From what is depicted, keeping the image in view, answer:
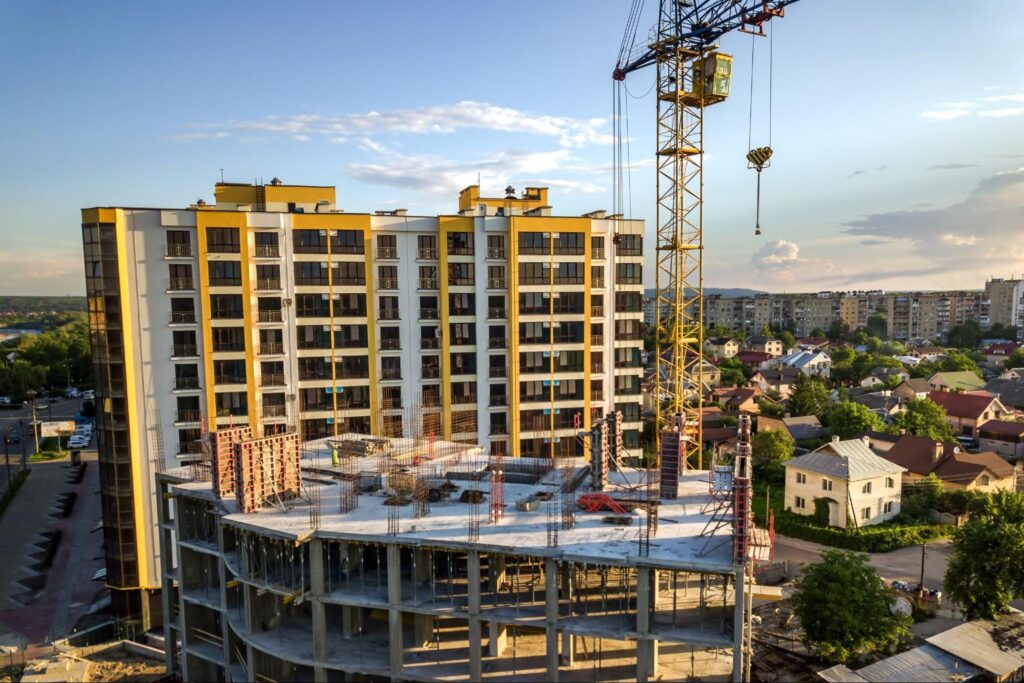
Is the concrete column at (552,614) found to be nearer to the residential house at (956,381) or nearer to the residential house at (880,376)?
the residential house at (956,381)

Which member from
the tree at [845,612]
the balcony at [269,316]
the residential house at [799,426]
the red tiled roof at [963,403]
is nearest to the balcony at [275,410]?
the balcony at [269,316]

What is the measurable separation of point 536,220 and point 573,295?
21.6 ft

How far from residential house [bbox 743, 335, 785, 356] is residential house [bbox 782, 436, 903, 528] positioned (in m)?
115

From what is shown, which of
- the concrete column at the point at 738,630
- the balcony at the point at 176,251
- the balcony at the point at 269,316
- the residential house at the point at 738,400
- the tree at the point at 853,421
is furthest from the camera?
the residential house at the point at 738,400

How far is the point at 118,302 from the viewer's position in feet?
138

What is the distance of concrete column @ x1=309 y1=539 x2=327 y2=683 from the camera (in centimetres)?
2461

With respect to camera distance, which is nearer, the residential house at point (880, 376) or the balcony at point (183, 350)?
the balcony at point (183, 350)

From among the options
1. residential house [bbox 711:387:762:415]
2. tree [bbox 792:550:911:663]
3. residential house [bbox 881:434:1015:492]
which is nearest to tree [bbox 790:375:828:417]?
residential house [bbox 711:387:762:415]

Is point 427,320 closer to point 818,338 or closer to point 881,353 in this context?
point 881,353

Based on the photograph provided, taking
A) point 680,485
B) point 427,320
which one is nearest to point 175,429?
point 427,320

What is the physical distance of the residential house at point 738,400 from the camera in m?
94.0

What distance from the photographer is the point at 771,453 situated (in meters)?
65.4

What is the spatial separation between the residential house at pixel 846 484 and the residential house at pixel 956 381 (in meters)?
59.5

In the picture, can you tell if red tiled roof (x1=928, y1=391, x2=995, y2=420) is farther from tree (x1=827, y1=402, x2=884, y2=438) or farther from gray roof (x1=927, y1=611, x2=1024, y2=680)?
gray roof (x1=927, y1=611, x2=1024, y2=680)
